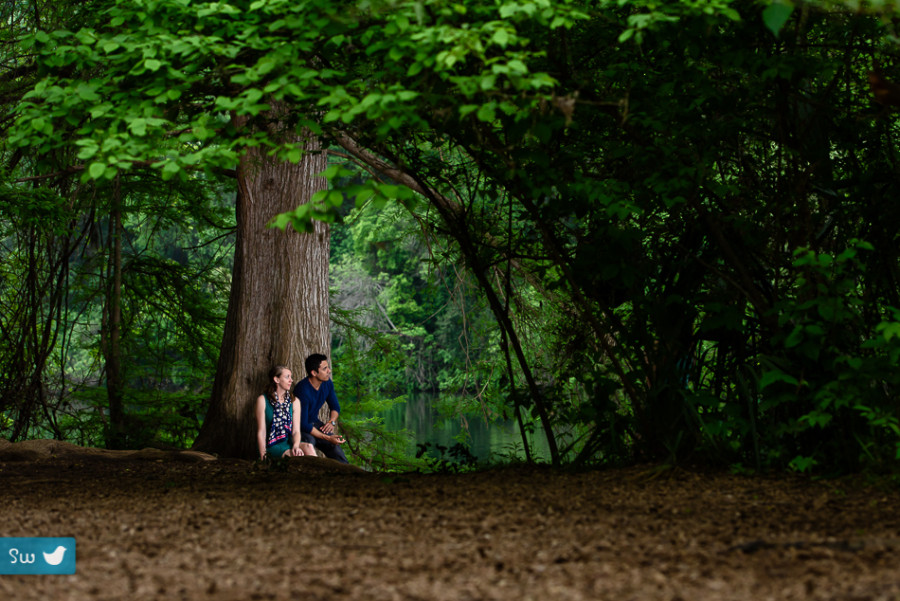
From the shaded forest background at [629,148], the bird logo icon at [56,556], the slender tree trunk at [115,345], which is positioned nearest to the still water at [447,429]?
the slender tree trunk at [115,345]

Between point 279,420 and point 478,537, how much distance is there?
14.7ft

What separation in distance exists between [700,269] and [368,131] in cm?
219

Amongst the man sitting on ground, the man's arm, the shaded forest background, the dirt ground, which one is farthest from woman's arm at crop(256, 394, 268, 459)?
the shaded forest background

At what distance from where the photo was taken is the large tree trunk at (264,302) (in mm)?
8141

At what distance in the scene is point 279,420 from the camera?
292 inches

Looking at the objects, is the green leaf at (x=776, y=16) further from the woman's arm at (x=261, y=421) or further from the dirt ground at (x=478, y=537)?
the woman's arm at (x=261, y=421)

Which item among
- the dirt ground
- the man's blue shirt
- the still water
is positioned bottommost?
the still water

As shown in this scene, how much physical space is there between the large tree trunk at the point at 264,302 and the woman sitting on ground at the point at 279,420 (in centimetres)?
67

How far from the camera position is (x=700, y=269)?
5.04 metres

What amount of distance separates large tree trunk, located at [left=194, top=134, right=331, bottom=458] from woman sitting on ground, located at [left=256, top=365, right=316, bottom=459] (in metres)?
0.67

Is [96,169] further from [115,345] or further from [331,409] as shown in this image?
[115,345]

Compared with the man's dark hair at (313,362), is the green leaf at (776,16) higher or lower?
higher

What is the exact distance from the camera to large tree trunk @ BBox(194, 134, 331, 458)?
8.14 metres

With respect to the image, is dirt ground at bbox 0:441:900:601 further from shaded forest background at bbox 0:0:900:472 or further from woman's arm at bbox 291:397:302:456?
woman's arm at bbox 291:397:302:456
